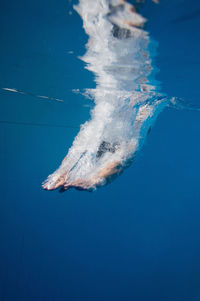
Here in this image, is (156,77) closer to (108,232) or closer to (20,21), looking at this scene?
(20,21)

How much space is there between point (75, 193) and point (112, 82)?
76.2 feet

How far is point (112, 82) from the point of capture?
9.12 meters

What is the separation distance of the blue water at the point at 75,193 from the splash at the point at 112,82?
1.17 feet

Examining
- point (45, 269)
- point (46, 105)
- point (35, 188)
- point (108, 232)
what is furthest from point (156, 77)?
point (108, 232)

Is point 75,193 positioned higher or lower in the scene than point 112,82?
lower

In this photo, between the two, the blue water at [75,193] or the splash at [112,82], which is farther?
the blue water at [75,193]

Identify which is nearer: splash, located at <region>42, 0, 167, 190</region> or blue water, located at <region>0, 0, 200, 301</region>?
splash, located at <region>42, 0, 167, 190</region>

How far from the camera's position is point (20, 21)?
4824 mm

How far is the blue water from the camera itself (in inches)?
200

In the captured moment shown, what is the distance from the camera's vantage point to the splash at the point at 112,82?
412 cm

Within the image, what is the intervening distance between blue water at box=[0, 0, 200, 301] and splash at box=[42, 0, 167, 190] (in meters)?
0.36

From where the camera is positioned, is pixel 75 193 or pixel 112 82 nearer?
pixel 112 82

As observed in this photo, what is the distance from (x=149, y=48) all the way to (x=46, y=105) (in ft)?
39.4

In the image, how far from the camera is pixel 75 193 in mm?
30109
